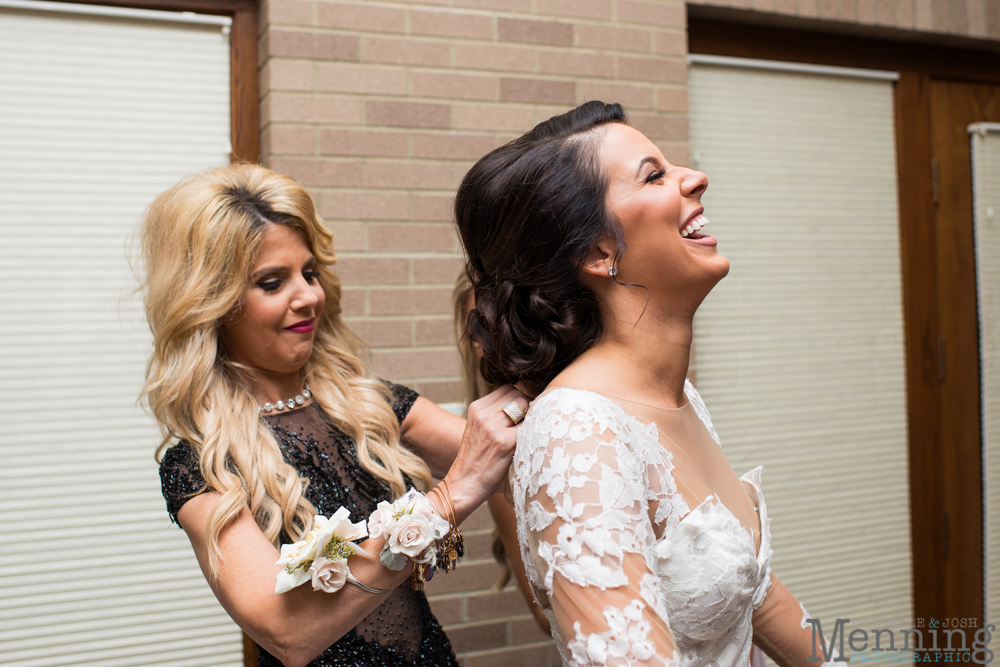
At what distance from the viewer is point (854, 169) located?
136 inches

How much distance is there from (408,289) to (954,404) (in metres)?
2.67

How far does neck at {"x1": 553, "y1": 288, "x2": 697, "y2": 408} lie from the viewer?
1349mm

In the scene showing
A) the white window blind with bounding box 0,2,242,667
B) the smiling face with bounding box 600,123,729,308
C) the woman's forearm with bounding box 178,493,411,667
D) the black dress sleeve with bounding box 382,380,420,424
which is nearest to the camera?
the smiling face with bounding box 600,123,729,308

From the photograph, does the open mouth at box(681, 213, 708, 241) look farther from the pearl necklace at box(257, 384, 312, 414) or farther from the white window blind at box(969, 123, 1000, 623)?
the white window blind at box(969, 123, 1000, 623)

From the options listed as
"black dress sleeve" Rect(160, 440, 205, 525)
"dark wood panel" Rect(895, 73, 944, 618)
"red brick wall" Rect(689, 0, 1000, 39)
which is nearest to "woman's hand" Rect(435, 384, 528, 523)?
"black dress sleeve" Rect(160, 440, 205, 525)

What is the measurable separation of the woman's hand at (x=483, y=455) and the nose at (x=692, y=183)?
18.8 inches

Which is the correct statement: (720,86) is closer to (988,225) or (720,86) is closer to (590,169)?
(988,225)

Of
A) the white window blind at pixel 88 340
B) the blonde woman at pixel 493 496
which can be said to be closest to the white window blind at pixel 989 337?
the blonde woman at pixel 493 496

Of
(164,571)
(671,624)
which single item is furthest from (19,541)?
(671,624)

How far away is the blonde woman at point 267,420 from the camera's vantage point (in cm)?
145

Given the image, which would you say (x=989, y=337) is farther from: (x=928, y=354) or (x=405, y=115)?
(x=405, y=115)

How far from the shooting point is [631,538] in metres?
1.12

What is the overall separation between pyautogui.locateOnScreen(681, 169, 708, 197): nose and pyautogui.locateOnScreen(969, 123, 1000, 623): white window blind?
2983 mm

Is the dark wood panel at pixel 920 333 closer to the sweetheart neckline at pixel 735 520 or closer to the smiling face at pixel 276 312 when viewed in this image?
the sweetheart neckline at pixel 735 520
